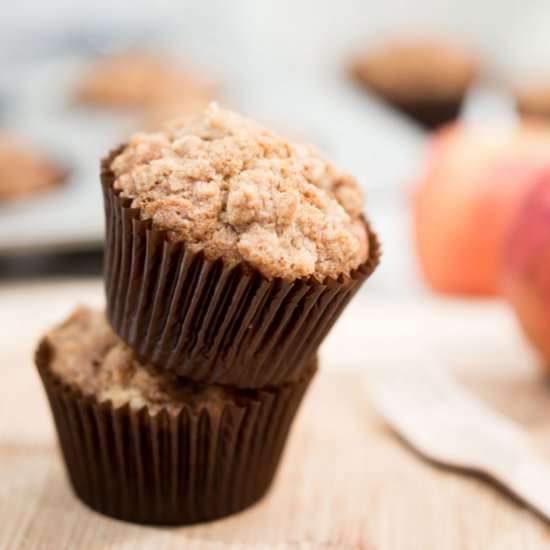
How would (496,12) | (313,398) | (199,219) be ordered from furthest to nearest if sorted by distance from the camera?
(496,12)
(313,398)
(199,219)

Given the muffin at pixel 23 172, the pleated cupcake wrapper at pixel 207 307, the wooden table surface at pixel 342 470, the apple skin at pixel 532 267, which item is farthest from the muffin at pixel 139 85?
the pleated cupcake wrapper at pixel 207 307

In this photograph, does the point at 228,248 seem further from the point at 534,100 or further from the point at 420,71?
the point at 420,71

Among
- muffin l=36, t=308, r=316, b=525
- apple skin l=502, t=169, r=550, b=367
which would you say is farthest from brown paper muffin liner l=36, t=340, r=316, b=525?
apple skin l=502, t=169, r=550, b=367

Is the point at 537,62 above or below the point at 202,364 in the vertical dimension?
below

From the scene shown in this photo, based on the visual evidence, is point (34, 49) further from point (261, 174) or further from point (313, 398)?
point (261, 174)

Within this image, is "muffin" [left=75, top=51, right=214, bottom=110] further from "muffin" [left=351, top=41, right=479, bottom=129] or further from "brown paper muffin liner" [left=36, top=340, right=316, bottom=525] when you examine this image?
"brown paper muffin liner" [left=36, top=340, right=316, bottom=525]

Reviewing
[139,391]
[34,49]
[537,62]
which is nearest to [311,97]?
[34,49]

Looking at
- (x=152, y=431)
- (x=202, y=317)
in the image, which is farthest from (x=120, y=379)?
(x=202, y=317)
